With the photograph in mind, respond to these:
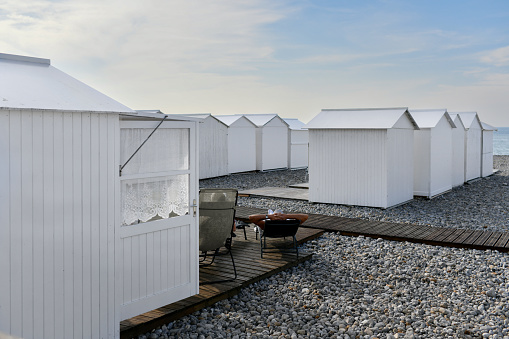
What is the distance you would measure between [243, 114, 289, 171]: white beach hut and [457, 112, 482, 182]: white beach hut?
25.8ft

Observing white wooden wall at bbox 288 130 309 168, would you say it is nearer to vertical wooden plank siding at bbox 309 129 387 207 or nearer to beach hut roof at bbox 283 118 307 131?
beach hut roof at bbox 283 118 307 131

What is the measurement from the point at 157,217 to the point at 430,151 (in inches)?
401

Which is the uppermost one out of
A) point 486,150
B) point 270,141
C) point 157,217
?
point 270,141

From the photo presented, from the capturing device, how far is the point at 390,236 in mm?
8469

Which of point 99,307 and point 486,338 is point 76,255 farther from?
point 486,338

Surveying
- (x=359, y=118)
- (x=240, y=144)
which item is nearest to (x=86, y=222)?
(x=359, y=118)

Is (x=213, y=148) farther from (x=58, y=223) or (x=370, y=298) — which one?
(x=58, y=223)

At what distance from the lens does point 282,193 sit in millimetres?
14406

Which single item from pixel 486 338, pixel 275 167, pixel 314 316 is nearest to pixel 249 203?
pixel 314 316

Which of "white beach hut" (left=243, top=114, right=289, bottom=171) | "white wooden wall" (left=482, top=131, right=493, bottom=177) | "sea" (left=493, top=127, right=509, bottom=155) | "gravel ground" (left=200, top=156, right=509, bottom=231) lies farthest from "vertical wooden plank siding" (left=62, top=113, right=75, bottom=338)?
"sea" (left=493, top=127, right=509, bottom=155)

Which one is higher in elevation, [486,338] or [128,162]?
[128,162]

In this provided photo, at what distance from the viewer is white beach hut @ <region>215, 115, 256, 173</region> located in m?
20.5

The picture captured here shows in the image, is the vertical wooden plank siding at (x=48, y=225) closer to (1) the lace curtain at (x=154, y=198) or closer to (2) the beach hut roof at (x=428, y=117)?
(1) the lace curtain at (x=154, y=198)

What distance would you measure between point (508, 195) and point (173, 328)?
13.1 m
